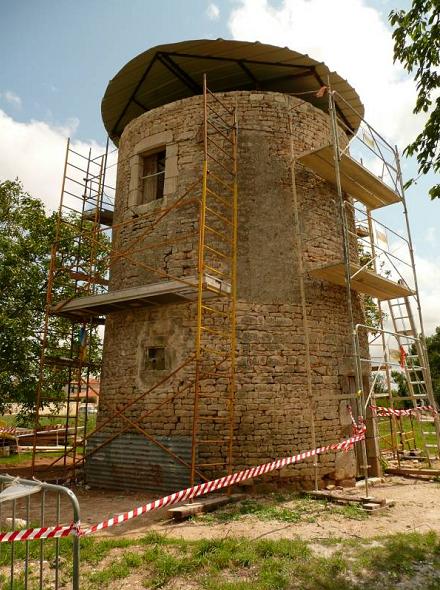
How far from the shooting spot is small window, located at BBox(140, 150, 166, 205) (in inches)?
413

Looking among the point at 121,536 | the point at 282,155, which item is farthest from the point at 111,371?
the point at 282,155

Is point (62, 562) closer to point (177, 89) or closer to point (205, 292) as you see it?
point (205, 292)

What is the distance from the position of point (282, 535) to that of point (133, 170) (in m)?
8.06

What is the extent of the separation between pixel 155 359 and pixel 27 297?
21.7 ft

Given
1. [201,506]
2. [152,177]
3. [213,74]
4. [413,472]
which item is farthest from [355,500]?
[213,74]

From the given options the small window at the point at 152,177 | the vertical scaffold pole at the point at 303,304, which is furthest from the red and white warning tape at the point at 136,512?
the small window at the point at 152,177

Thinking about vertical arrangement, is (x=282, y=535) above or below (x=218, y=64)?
below

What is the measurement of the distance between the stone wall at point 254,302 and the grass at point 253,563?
2.95 m

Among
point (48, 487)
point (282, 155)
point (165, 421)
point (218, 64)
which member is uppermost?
point (218, 64)

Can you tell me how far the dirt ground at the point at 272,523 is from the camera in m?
5.74

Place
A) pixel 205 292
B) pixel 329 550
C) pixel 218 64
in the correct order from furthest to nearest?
pixel 218 64, pixel 205 292, pixel 329 550

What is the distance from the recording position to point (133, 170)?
413 inches

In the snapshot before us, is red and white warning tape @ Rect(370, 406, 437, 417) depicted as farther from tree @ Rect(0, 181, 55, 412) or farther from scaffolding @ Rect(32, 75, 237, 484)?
tree @ Rect(0, 181, 55, 412)

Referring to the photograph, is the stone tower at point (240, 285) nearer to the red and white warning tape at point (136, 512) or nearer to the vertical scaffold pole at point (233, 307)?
the vertical scaffold pole at point (233, 307)
